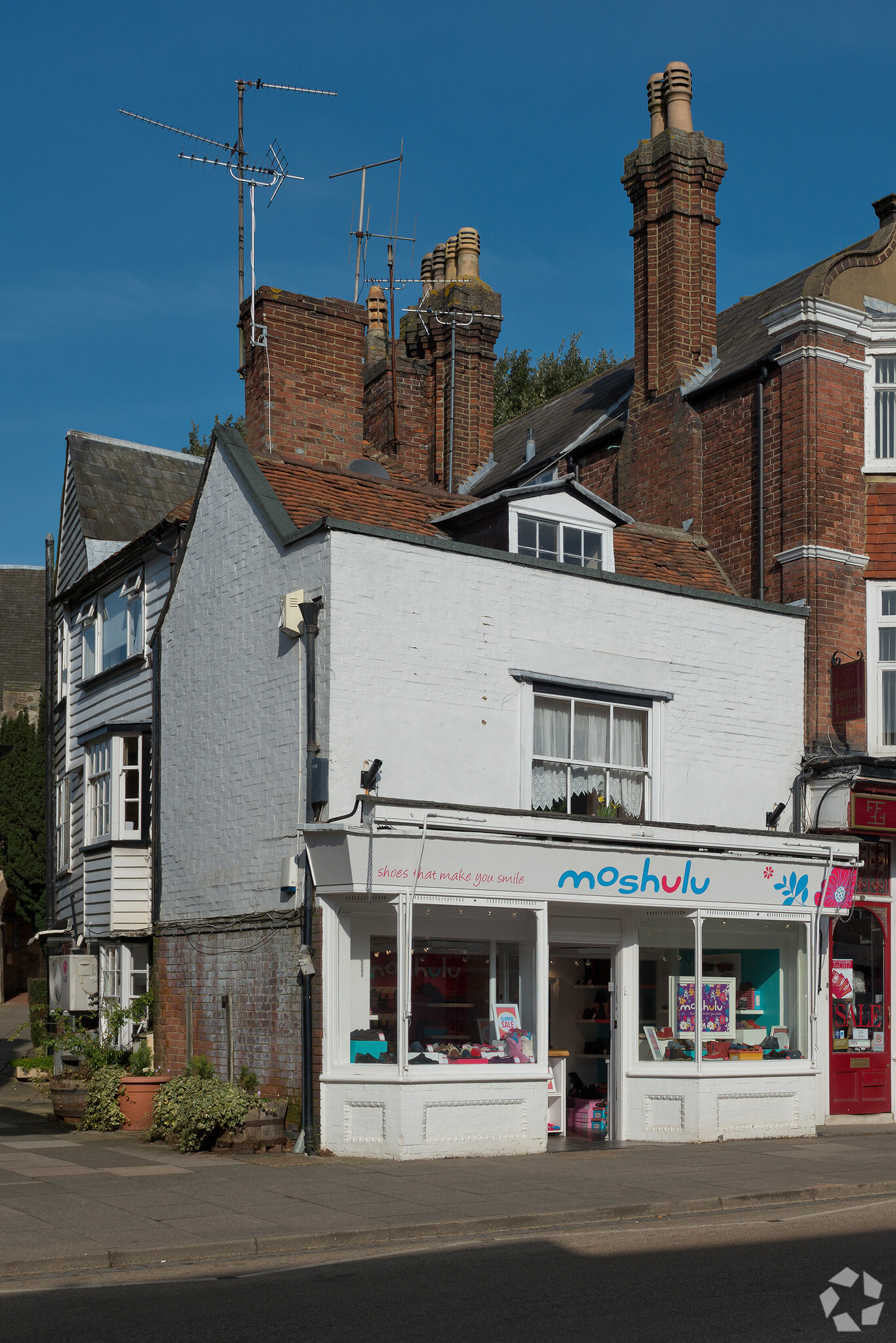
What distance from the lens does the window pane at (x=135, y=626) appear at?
20781 millimetres

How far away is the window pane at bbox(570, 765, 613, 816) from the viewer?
16359 millimetres

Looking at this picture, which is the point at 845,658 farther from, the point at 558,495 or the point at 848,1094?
the point at 848,1094

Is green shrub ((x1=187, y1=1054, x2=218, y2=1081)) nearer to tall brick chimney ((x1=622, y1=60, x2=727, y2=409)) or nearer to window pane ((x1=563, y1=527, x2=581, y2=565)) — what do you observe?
window pane ((x1=563, y1=527, x2=581, y2=565))

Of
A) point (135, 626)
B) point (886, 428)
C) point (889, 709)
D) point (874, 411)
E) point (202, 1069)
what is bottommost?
point (202, 1069)

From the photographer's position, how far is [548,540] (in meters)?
17.8

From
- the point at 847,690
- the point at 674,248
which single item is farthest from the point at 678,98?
the point at 847,690

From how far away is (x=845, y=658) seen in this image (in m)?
18.6

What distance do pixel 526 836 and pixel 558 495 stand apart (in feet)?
16.4

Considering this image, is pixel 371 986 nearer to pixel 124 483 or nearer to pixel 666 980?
pixel 666 980

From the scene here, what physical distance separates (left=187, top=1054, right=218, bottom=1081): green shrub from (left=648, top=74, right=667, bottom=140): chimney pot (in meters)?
15.3

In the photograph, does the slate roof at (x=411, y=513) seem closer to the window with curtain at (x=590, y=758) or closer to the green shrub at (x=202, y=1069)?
the window with curtain at (x=590, y=758)

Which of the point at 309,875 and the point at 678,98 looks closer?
the point at 309,875

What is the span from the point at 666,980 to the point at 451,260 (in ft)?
52.8

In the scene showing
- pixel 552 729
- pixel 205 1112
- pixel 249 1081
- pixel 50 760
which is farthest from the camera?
pixel 50 760
